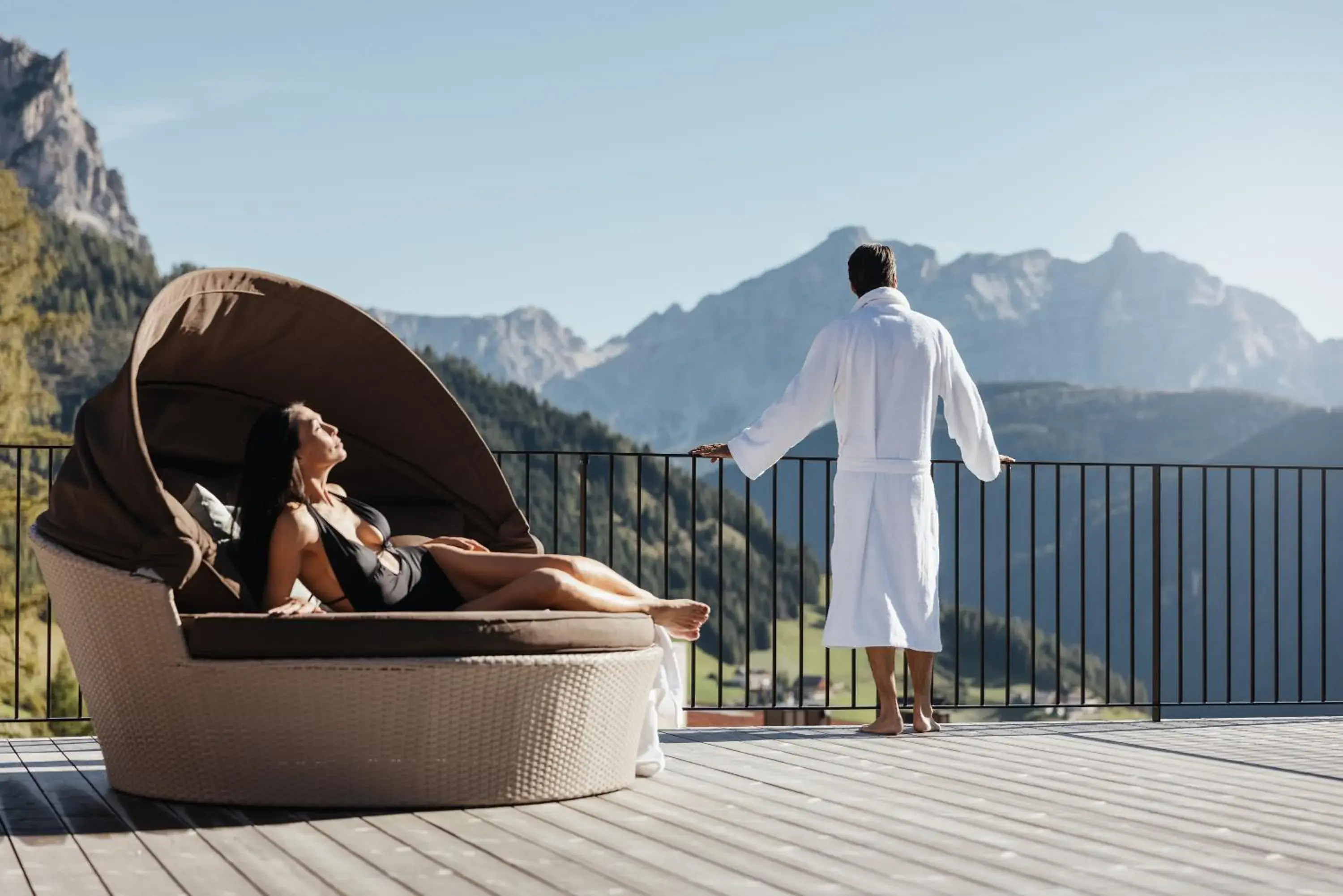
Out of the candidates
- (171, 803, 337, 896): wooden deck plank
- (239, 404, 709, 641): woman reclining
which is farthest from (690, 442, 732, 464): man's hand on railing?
(171, 803, 337, 896): wooden deck plank

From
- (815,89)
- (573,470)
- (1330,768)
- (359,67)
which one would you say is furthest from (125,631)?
(815,89)

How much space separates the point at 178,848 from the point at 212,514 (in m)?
1.13

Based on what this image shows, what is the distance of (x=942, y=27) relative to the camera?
169ft

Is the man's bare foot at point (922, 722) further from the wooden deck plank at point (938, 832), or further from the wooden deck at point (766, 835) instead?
the wooden deck plank at point (938, 832)

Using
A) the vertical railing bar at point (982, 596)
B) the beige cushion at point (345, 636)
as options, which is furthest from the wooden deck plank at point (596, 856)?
the vertical railing bar at point (982, 596)

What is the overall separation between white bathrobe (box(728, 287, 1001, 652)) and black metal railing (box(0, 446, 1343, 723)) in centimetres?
12

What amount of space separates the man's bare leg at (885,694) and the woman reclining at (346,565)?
1182 millimetres

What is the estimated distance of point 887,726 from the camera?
Answer: 193 inches

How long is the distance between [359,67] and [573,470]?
87.5 feet

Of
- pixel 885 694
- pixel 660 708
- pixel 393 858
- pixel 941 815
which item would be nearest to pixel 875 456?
pixel 885 694

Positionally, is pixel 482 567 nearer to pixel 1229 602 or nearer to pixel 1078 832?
pixel 1078 832

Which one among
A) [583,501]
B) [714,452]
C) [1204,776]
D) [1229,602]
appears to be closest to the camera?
[1204,776]

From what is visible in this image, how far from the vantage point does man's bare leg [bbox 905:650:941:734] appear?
16.0ft

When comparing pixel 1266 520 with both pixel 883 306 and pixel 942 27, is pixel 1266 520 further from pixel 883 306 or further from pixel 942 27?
pixel 883 306
